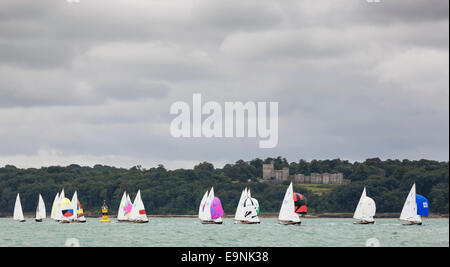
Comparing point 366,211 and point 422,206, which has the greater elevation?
point 422,206

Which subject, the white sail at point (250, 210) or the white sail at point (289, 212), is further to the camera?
the white sail at point (250, 210)

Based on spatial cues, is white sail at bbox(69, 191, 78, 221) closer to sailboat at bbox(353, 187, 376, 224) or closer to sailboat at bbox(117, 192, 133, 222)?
sailboat at bbox(117, 192, 133, 222)

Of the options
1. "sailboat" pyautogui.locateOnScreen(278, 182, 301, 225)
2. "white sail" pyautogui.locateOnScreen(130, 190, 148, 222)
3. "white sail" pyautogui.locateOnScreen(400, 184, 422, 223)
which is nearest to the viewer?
"sailboat" pyautogui.locateOnScreen(278, 182, 301, 225)

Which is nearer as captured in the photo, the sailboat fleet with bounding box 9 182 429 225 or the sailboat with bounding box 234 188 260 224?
the sailboat fleet with bounding box 9 182 429 225

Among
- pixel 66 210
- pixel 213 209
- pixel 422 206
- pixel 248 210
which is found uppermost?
pixel 422 206

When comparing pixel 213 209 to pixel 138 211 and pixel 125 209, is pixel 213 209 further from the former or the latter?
pixel 125 209


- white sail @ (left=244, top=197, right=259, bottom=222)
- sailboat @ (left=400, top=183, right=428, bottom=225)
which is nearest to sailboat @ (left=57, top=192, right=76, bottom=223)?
white sail @ (left=244, top=197, right=259, bottom=222)

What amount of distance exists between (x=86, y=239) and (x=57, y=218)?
50.7m

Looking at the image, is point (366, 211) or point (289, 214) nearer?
point (289, 214)

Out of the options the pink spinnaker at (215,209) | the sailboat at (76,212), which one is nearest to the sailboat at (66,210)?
the sailboat at (76,212)

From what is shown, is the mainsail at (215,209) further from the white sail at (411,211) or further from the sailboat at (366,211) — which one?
the white sail at (411,211)

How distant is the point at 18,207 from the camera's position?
172875 millimetres

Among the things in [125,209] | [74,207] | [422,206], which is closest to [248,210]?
[125,209]
